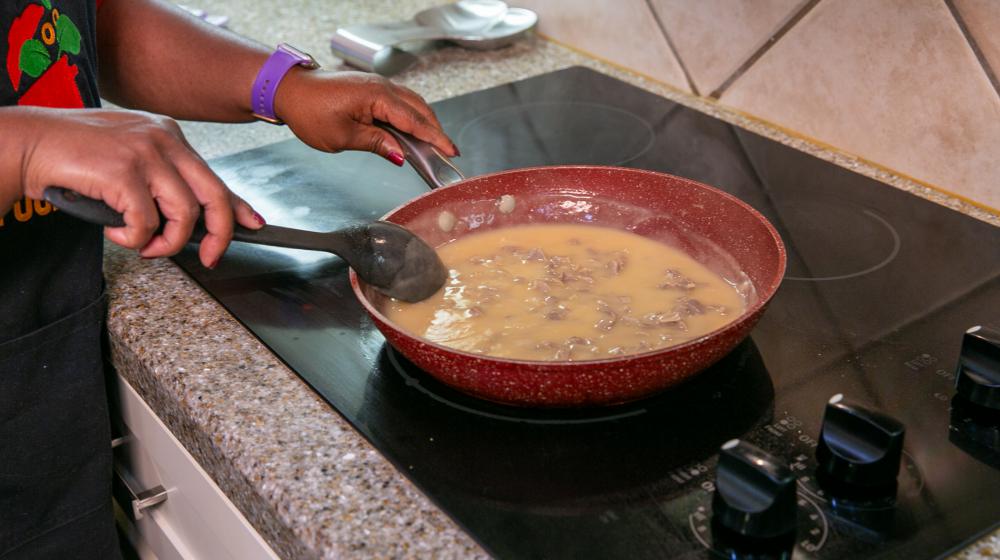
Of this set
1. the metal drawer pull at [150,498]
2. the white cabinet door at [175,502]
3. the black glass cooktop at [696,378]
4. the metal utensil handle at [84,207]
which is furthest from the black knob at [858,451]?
the metal drawer pull at [150,498]

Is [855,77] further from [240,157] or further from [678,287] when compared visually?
[240,157]

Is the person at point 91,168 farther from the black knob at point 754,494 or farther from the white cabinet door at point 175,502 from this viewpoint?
the black knob at point 754,494

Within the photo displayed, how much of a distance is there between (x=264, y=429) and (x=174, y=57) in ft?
1.68

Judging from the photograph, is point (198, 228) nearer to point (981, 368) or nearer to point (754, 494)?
point (754, 494)

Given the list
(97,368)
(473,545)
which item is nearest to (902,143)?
(473,545)

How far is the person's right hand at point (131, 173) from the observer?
2.17 feet

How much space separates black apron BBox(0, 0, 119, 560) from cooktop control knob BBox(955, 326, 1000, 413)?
707 mm

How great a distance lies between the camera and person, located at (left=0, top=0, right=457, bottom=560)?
26.4 inches

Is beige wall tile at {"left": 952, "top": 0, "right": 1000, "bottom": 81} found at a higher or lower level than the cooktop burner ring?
higher

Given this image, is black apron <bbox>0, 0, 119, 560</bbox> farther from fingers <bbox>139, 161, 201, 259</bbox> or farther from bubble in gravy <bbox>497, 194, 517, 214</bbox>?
bubble in gravy <bbox>497, 194, 517, 214</bbox>

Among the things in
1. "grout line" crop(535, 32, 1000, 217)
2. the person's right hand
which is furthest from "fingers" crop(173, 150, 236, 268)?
→ "grout line" crop(535, 32, 1000, 217)

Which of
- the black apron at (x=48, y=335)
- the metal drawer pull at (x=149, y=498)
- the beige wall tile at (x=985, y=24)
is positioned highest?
the beige wall tile at (x=985, y=24)

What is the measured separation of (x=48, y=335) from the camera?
32.7 inches

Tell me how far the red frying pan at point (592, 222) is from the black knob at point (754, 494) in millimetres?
92
